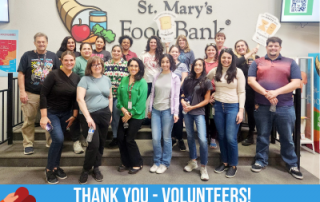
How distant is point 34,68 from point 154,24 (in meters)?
2.37

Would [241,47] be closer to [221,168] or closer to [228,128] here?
[228,128]

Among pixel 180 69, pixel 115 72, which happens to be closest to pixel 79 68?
pixel 115 72

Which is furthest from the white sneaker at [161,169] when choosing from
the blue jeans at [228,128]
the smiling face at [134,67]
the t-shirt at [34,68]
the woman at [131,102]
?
the t-shirt at [34,68]

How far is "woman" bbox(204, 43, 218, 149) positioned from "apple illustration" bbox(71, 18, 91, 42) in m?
2.50

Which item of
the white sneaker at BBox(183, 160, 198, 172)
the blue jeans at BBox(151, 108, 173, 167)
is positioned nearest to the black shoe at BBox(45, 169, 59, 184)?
the blue jeans at BBox(151, 108, 173, 167)

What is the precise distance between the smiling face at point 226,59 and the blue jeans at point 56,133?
1.90 m

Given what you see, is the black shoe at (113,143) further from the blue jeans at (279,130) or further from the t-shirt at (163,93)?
the blue jeans at (279,130)

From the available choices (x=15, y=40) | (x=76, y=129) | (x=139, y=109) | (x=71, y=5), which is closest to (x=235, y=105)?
(x=139, y=109)

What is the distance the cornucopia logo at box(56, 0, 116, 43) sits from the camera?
13.2 ft

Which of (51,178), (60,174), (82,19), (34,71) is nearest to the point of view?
(51,178)

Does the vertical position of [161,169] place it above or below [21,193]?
above

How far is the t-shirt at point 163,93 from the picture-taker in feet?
8.07

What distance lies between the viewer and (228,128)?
243cm

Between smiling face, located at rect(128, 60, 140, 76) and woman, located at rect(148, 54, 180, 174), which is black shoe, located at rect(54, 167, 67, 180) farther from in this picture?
smiling face, located at rect(128, 60, 140, 76)
